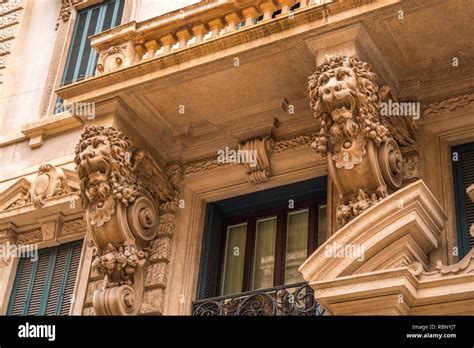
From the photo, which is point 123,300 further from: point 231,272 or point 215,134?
point 215,134

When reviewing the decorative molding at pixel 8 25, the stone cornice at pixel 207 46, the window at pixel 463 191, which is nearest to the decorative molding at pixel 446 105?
the window at pixel 463 191

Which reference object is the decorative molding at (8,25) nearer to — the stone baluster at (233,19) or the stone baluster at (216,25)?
the stone baluster at (216,25)

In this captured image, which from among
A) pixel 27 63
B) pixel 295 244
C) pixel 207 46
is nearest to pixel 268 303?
pixel 295 244

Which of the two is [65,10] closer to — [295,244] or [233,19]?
[233,19]

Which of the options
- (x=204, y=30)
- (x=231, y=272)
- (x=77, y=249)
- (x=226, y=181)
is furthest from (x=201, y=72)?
(x=77, y=249)

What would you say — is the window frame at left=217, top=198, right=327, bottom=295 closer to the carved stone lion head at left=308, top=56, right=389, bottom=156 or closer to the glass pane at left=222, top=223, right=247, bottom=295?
the glass pane at left=222, top=223, right=247, bottom=295

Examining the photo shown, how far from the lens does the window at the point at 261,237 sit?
11250 millimetres

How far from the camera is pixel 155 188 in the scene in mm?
11805

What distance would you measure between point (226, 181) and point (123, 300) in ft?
6.85

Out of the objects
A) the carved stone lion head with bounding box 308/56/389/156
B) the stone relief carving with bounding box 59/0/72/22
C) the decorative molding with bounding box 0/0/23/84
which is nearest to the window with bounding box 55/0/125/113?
the stone relief carving with bounding box 59/0/72/22

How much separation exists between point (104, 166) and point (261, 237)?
83.9 inches

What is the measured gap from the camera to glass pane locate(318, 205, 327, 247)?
36.6 feet

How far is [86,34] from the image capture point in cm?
1523
